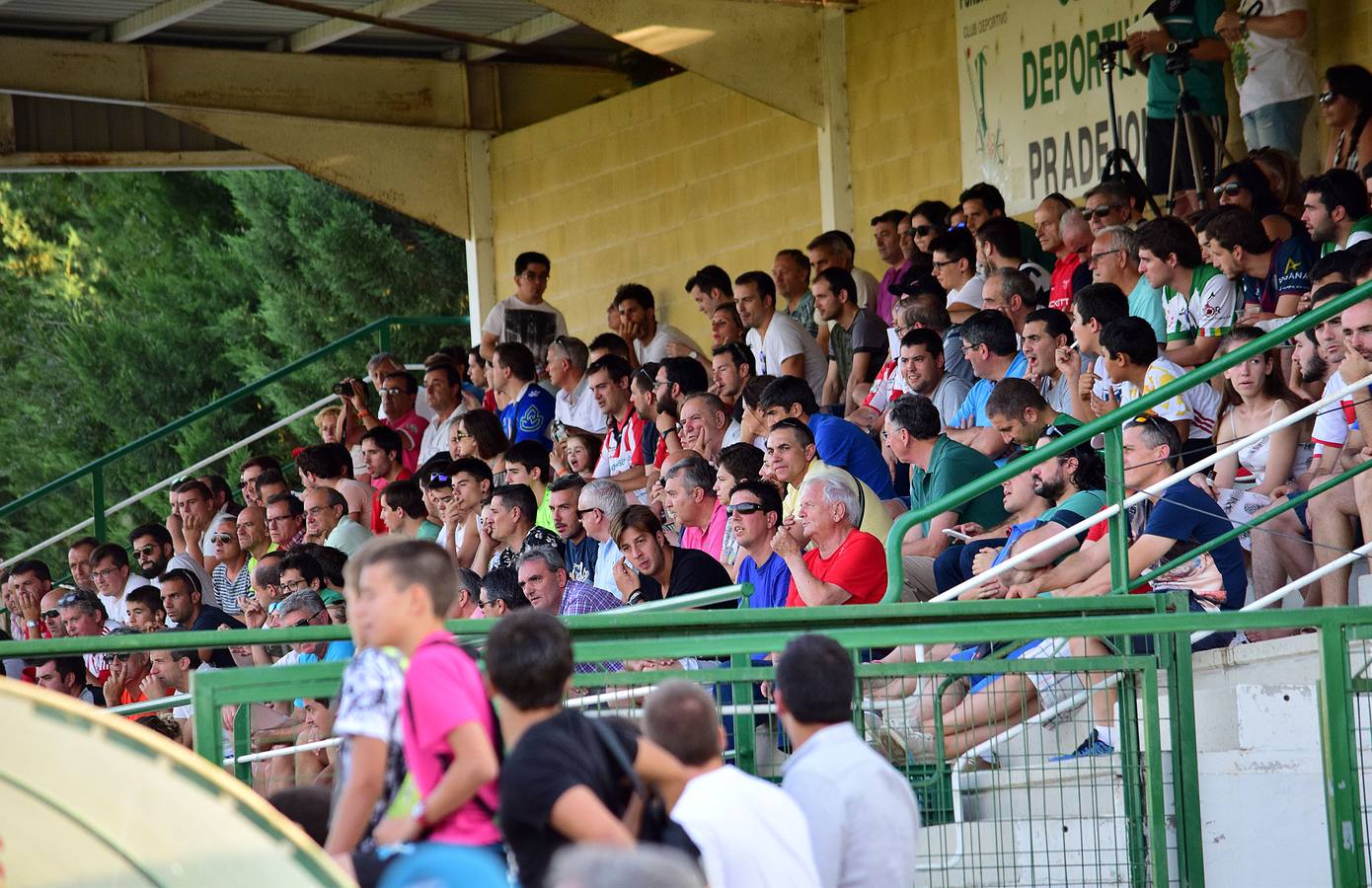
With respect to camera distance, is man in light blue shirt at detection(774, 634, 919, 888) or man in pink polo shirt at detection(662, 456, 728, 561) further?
man in pink polo shirt at detection(662, 456, 728, 561)

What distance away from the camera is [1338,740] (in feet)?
19.1

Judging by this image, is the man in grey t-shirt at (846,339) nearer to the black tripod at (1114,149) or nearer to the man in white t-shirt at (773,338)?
the man in white t-shirt at (773,338)

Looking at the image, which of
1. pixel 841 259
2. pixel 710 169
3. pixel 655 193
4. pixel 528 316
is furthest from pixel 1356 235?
pixel 655 193

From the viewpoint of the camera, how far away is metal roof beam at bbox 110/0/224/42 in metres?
14.7

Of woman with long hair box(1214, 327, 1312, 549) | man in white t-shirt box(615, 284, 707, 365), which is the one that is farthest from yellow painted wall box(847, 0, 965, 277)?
woman with long hair box(1214, 327, 1312, 549)

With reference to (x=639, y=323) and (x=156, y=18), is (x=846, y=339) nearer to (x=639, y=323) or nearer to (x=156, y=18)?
(x=639, y=323)

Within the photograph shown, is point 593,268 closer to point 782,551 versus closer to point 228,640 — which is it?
Answer: point 782,551

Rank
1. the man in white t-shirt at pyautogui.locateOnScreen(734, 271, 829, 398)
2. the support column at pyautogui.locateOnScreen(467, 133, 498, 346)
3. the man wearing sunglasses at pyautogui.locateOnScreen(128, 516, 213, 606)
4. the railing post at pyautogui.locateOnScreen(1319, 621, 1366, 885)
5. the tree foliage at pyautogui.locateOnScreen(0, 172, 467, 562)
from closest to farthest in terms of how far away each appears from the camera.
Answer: the railing post at pyautogui.locateOnScreen(1319, 621, 1366, 885), the man in white t-shirt at pyautogui.locateOnScreen(734, 271, 829, 398), the man wearing sunglasses at pyautogui.locateOnScreen(128, 516, 213, 606), the support column at pyautogui.locateOnScreen(467, 133, 498, 346), the tree foliage at pyautogui.locateOnScreen(0, 172, 467, 562)

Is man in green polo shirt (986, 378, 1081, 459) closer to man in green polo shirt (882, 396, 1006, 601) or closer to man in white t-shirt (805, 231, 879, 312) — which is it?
man in green polo shirt (882, 396, 1006, 601)

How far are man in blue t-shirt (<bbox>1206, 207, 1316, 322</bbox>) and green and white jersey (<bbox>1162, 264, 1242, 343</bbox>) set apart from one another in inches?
2.1

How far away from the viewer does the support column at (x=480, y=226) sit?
1758cm

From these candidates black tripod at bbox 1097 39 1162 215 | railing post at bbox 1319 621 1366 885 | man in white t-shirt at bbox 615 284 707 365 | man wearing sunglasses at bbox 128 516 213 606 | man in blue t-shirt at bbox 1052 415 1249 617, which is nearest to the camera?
railing post at bbox 1319 621 1366 885

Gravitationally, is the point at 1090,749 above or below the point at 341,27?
below

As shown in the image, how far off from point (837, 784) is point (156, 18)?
12003mm
